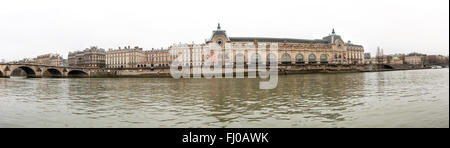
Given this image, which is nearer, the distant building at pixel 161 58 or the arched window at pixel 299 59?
the arched window at pixel 299 59

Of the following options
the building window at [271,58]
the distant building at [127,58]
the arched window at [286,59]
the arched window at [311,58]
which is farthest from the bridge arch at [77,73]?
the arched window at [311,58]

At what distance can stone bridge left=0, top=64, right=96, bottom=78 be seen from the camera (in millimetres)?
64875

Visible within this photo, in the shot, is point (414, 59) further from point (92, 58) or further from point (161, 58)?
point (92, 58)

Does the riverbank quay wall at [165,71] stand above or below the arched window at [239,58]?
below

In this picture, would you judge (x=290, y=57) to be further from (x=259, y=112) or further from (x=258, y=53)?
(x=259, y=112)

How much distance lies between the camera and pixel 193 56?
109375mm

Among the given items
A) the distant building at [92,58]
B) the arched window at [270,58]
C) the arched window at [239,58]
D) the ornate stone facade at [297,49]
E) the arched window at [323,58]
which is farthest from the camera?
the distant building at [92,58]

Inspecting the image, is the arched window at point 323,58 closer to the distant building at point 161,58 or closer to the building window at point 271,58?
the building window at point 271,58

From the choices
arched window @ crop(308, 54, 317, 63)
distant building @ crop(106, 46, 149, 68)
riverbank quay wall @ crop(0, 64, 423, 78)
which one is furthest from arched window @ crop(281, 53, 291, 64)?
distant building @ crop(106, 46, 149, 68)

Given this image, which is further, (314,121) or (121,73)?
(121,73)

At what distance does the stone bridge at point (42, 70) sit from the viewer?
6488 cm

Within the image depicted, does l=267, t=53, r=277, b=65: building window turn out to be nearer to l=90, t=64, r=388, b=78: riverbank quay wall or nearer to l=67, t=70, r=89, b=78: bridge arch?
l=90, t=64, r=388, b=78: riverbank quay wall
